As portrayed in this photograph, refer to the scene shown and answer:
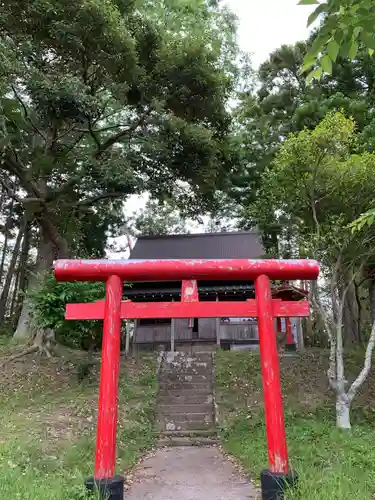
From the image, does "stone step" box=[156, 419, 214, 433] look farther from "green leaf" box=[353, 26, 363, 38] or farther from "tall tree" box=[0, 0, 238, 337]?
"green leaf" box=[353, 26, 363, 38]

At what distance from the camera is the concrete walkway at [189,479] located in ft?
19.9

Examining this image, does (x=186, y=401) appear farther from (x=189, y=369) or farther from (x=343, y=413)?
(x=343, y=413)

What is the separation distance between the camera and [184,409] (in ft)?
36.4

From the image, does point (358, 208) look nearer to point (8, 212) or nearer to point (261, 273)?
point (261, 273)

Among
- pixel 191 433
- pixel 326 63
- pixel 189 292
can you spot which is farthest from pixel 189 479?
pixel 326 63

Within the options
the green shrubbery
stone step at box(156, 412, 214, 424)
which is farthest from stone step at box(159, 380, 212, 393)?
the green shrubbery

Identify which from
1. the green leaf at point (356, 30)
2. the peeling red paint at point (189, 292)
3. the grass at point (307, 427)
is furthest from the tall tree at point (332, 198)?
the green leaf at point (356, 30)

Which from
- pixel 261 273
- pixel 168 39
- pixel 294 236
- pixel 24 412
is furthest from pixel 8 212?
pixel 261 273

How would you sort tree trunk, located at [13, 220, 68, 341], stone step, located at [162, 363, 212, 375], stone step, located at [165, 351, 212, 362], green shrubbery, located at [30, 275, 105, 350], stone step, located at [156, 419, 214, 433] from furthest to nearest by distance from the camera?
1. tree trunk, located at [13, 220, 68, 341]
2. stone step, located at [165, 351, 212, 362]
3. stone step, located at [162, 363, 212, 375]
4. green shrubbery, located at [30, 275, 105, 350]
5. stone step, located at [156, 419, 214, 433]

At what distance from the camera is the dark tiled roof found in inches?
816

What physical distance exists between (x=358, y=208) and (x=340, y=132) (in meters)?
1.88

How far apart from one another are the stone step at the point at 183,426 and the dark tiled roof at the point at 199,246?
1066 centimetres

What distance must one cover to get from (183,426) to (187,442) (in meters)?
0.80

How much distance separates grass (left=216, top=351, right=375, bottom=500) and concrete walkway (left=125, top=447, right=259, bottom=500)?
457mm
